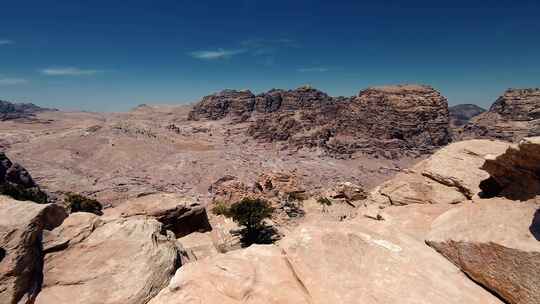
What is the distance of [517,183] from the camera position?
22.7 ft

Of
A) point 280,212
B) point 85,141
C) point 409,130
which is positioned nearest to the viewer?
point 280,212

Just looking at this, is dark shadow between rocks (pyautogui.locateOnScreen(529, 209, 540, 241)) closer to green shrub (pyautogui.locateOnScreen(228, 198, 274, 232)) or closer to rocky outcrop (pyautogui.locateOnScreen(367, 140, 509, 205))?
rocky outcrop (pyautogui.locateOnScreen(367, 140, 509, 205))

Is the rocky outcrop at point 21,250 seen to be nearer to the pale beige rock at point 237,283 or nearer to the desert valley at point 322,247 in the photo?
the desert valley at point 322,247

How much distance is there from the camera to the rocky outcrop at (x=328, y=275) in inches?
186

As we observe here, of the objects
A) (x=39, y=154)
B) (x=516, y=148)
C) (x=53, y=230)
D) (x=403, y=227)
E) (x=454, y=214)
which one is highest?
(x=516, y=148)

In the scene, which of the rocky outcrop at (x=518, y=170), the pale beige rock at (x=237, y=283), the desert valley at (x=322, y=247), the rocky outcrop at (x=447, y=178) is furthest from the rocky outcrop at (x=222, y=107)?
the pale beige rock at (x=237, y=283)

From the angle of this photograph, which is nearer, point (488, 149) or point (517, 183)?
point (517, 183)

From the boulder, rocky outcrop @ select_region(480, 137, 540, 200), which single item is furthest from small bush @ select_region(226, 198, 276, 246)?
rocky outcrop @ select_region(480, 137, 540, 200)

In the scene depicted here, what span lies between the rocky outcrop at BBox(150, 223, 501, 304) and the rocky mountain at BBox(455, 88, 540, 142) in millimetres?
106885

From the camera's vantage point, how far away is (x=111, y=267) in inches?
278

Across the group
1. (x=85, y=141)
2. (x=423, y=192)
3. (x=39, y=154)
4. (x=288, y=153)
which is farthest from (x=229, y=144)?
(x=423, y=192)

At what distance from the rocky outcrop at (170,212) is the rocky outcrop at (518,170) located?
15254 mm

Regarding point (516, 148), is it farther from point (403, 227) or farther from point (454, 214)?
point (403, 227)

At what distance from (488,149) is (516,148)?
202 inches
